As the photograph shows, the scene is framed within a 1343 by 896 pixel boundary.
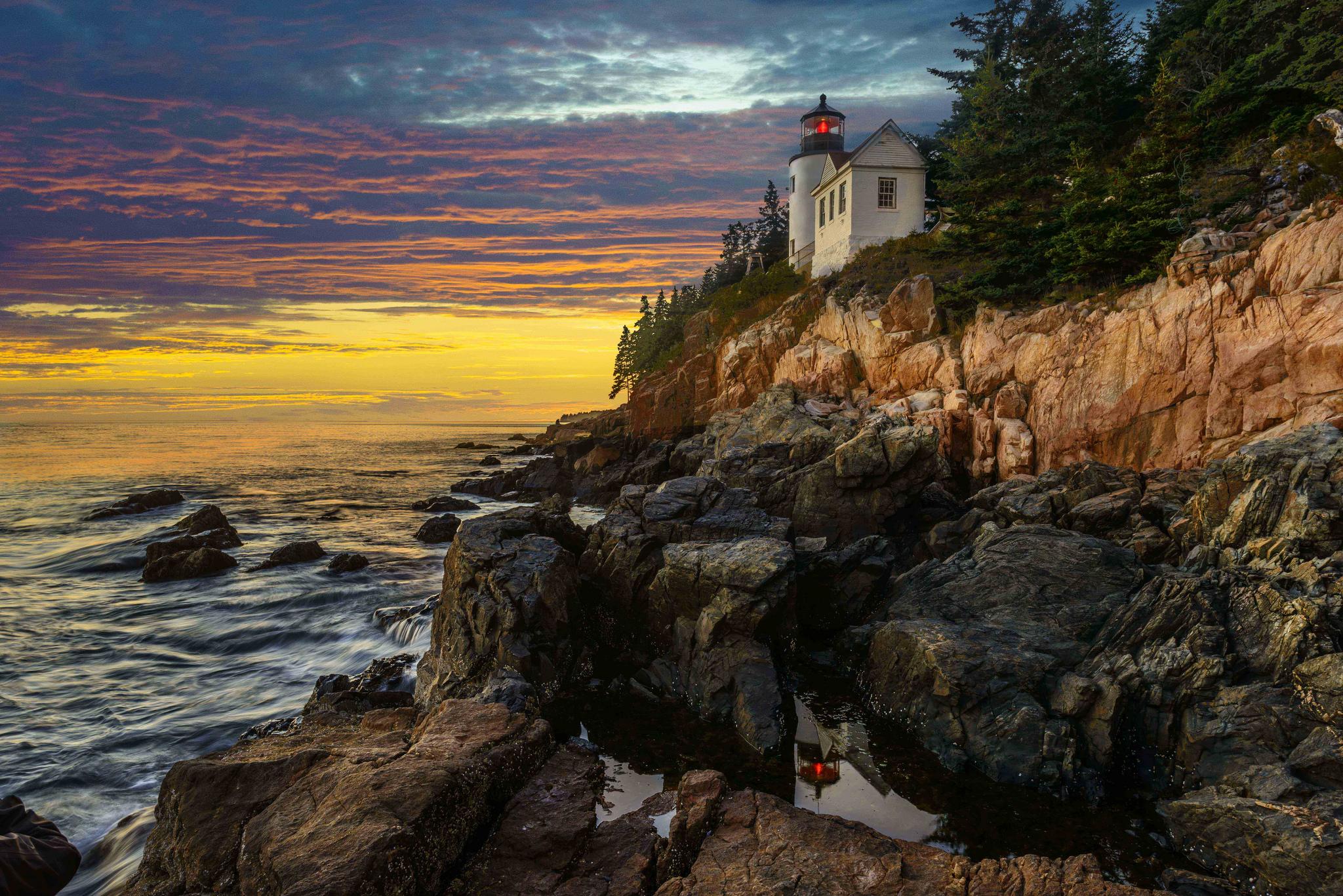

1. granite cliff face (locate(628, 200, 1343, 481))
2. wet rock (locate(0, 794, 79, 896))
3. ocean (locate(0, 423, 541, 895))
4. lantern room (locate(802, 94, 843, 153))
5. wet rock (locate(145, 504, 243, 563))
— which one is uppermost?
lantern room (locate(802, 94, 843, 153))

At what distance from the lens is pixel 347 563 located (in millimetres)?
27281

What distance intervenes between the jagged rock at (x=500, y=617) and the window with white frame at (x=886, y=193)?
128 ft

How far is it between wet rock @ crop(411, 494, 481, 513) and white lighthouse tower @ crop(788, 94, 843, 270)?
3164 cm

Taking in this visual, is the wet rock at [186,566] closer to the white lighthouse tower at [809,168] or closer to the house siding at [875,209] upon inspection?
the house siding at [875,209]

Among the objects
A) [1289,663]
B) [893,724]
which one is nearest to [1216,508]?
[1289,663]

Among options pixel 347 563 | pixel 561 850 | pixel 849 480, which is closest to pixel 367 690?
Answer: pixel 561 850

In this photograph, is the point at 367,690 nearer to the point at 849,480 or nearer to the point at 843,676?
the point at 843,676

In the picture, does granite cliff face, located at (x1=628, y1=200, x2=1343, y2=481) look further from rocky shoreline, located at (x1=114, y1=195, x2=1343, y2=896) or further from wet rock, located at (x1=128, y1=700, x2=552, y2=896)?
wet rock, located at (x1=128, y1=700, x2=552, y2=896)

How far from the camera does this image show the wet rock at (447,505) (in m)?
41.2

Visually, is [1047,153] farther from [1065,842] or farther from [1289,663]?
[1065,842]

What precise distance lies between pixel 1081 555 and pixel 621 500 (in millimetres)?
11745

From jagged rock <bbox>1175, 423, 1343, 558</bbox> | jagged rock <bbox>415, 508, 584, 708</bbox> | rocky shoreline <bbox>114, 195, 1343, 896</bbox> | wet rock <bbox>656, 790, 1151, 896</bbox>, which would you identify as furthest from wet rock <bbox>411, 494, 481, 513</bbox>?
wet rock <bbox>656, 790, 1151, 896</bbox>

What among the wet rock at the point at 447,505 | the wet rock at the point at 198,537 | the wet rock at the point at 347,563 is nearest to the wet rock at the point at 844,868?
the wet rock at the point at 347,563

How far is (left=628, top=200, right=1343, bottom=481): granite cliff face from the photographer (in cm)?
1958
